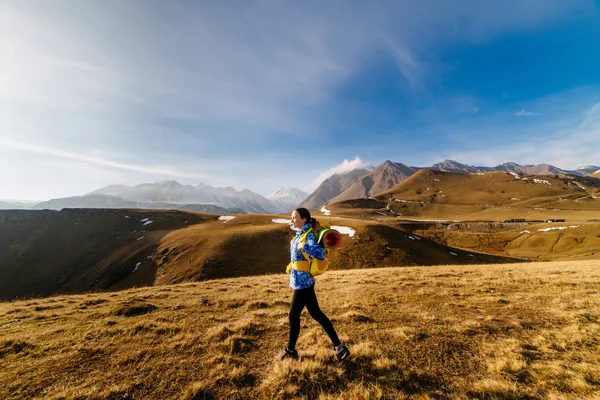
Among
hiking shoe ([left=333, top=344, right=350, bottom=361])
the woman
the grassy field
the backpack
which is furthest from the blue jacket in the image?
A: the grassy field

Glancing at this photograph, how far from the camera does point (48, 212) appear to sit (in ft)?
342

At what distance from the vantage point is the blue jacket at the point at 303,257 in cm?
607

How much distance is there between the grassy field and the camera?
532 centimetres

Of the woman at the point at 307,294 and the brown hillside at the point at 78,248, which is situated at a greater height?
the woman at the point at 307,294

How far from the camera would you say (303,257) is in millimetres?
6375

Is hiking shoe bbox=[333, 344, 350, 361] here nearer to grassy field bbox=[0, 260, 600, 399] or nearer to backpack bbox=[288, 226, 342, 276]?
grassy field bbox=[0, 260, 600, 399]

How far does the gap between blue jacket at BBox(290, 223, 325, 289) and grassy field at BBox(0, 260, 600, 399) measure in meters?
2.05

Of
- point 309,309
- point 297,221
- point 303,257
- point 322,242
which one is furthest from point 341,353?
point 297,221

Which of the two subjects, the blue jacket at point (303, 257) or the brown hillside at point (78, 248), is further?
the brown hillside at point (78, 248)

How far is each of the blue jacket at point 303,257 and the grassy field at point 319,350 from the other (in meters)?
2.05

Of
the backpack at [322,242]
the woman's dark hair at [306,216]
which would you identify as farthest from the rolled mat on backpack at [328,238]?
the woman's dark hair at [306,216]

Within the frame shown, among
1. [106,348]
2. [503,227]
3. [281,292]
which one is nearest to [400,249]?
[281,292]

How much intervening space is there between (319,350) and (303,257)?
116 inches

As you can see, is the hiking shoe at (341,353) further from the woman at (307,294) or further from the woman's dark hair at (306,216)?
the woman's dark hair at (306,216)
